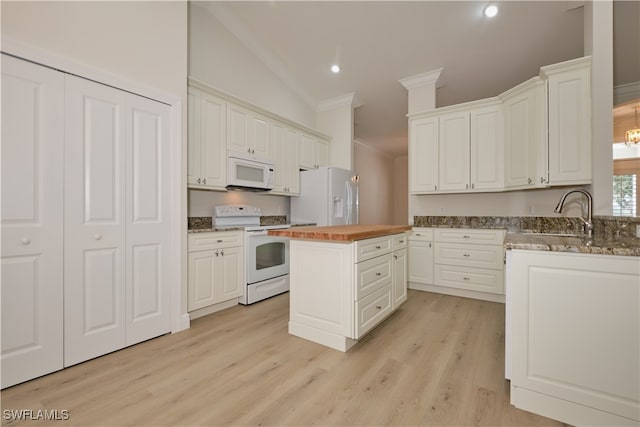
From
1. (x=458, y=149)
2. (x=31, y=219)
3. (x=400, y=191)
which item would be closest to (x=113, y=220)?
(x=31, y=219)

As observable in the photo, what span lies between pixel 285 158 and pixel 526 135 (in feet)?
9.79

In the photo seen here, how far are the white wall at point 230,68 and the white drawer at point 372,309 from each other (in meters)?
3.07

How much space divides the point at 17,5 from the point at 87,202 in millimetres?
1259

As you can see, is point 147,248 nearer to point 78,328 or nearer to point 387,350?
point 78,328

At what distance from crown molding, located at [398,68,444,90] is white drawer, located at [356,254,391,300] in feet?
9.28

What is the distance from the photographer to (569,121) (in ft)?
8.79

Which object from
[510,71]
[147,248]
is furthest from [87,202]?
[510,71]

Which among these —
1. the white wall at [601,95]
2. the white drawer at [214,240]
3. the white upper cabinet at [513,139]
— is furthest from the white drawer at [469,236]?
the white drawer at [214,240]

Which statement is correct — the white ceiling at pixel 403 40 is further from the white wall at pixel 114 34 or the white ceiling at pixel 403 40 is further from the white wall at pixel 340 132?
the white wall at pixel 114 34

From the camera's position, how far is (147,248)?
2.35m

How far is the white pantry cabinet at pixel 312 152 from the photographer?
4504mm

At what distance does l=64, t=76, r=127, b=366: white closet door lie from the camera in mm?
1935

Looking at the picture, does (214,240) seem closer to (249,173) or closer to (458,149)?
(249,173)

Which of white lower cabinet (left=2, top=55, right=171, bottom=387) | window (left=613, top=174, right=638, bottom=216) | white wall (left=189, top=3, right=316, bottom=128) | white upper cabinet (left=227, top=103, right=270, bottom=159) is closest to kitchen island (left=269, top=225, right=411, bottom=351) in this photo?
white lower cabinet (left=2, top=55, right=171, bottom=387)
